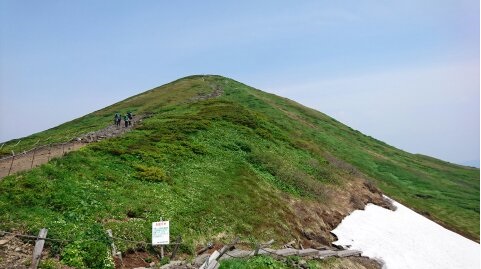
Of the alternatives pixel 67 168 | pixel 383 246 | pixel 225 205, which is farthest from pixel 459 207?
pixel 67 168

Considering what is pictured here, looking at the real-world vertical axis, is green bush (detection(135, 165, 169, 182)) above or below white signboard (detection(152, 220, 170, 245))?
above

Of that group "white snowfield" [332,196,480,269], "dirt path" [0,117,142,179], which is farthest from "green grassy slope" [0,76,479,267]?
"white snowfield" [332,196,480,269]

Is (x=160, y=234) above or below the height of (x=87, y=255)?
above

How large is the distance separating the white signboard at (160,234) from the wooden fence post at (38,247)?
5.30 meters

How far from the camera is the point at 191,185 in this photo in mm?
33344

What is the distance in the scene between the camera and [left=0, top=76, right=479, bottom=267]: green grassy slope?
74.5 ft

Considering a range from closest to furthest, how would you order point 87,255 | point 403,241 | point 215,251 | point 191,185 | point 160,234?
point 87,255 → point 160,234 → point 215,251 → point 191,185 → point 403,241

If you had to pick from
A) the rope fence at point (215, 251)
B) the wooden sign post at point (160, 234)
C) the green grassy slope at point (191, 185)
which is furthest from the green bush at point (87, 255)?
the wooden sign post at point (160, 234)

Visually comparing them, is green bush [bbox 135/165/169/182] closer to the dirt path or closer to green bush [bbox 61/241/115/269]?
the dirt path

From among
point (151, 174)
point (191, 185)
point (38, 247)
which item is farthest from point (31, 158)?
point (38, 247)

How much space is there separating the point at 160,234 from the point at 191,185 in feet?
38.6

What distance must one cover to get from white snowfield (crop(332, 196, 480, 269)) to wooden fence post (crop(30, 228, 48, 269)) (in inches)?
964

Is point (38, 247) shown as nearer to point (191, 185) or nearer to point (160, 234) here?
point (160, 234)

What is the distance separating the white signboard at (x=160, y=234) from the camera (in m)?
21.5
